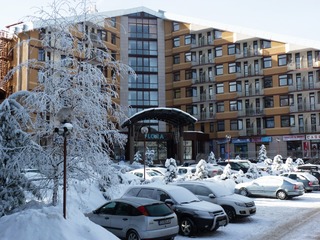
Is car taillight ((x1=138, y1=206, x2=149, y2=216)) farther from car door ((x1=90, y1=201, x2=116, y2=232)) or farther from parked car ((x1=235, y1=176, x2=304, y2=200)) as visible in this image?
parked car ((x1=235, y1=176, x2=304, y2=200))

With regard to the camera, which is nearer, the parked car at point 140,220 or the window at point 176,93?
the parked car at point 140,220

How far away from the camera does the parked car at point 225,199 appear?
14.9 m

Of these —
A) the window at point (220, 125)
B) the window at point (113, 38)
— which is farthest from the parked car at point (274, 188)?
the window at point (113, 38)

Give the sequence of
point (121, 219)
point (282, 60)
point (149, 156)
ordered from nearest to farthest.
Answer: point (121, 219) < point (149, 156) < point (282, 60)

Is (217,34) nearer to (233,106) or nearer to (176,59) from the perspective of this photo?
(176,59)

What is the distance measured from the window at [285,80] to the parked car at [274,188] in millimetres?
34770

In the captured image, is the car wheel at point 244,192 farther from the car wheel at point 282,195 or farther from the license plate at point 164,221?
the license plate at point 164,221

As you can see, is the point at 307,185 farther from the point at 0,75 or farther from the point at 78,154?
the point at 0,75

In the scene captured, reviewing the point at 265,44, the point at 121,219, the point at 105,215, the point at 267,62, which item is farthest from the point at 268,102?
the point at 121,219

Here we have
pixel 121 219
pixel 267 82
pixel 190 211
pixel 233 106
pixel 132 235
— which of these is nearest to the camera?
pixel 132 235

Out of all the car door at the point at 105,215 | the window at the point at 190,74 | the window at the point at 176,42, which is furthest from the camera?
the window at the point at 176,42

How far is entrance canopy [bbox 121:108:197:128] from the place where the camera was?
131 ft

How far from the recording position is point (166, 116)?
43.0 metres

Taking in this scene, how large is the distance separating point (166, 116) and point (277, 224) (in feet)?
95.8
